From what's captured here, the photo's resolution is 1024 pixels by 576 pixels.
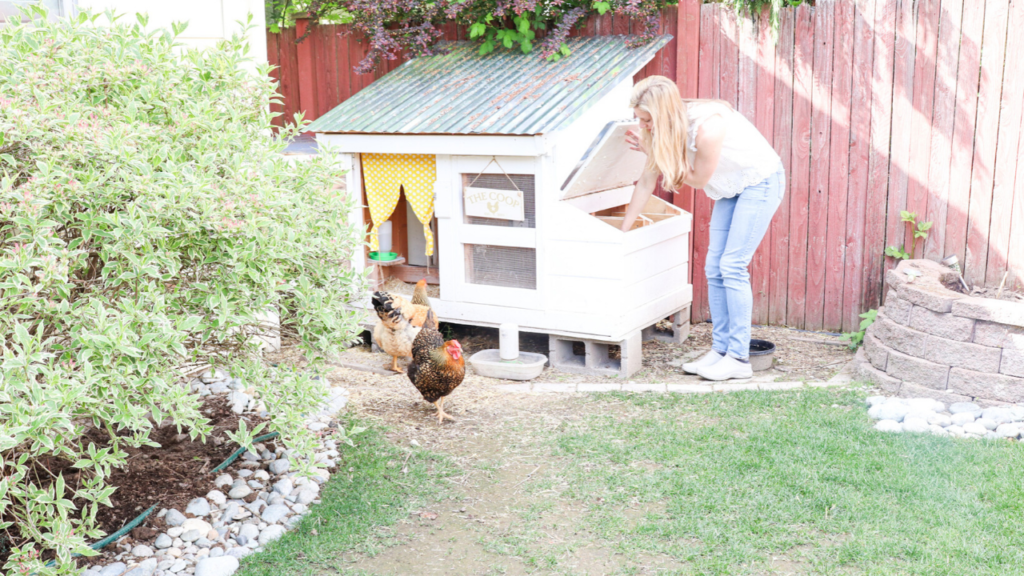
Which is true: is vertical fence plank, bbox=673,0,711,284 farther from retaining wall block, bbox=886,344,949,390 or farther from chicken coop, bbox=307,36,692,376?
retaining wall block, bbox=886,344,949,390

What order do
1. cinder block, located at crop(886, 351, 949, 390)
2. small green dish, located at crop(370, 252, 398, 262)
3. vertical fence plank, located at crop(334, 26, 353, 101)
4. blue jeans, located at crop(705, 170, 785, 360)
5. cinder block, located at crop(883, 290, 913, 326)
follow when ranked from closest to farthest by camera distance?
cinder block, located at crop(886, 351, 949, 390), cinder block, located at crop(883, 290, 913, 326), blue jeans, located at crop(705, 170, 785, 360), small green dish, located at crop(370, 252, 398, 262), vertical fence plank, located at crop(334, 26, 353, 101)

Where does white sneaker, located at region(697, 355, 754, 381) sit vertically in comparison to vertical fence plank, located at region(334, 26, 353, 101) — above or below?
below

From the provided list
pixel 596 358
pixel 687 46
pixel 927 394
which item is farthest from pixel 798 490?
pixel 687 46

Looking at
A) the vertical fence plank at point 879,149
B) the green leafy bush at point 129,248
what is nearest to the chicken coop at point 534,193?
the vertical fence plank at point 879,149

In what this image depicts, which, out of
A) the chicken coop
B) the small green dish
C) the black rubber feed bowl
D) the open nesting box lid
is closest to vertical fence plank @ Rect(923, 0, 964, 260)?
the black rubber feed bowl

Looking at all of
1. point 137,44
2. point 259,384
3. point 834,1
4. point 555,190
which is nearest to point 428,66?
point 555,190

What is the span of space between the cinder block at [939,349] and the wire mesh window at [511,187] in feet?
6.70

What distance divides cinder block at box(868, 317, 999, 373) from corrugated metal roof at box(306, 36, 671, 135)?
2096mm

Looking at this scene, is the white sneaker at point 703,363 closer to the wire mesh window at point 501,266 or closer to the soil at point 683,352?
the soil at point 683,352

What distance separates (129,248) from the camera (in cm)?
265

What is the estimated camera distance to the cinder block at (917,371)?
435cm

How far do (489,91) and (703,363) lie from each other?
213cm

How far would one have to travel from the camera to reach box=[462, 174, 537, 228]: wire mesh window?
5055mm

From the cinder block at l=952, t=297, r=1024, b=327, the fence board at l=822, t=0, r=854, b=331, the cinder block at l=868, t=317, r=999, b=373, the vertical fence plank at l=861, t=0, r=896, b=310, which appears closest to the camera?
the cinder block at l=952, t=297, r=1024, b=327
